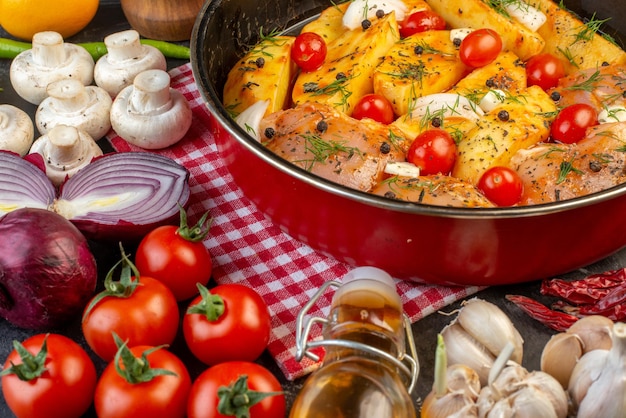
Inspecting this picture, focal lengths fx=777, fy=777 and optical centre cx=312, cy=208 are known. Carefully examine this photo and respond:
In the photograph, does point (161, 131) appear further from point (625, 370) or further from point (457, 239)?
point (625, 370)

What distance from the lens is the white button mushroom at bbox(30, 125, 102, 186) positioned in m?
3.16

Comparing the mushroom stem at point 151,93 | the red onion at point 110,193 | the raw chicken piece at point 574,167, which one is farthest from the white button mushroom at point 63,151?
the raw chicken piece at point 574,167

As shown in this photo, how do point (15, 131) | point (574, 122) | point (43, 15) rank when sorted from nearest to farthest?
point (574, 122) < point (15, 131) < point (43, 15)

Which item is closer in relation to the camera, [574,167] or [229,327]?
[229,327]

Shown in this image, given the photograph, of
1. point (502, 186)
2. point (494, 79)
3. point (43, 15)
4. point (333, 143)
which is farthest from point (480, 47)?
point (43, 15)

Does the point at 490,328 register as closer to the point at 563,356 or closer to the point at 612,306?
the point at 563,356

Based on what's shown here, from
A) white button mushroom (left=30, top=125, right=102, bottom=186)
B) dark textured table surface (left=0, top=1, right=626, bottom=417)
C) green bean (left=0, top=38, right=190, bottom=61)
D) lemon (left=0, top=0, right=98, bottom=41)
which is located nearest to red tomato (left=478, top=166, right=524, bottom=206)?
dark textured table surface (left=0, top=1, right=626, bottom=417)

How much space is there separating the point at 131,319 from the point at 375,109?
1324mm

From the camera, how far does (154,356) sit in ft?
7.79

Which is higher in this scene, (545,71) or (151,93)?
(545,71)

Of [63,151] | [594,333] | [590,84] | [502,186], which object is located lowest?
[63,151]

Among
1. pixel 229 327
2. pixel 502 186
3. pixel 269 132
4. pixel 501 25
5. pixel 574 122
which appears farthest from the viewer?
pixel 501 25

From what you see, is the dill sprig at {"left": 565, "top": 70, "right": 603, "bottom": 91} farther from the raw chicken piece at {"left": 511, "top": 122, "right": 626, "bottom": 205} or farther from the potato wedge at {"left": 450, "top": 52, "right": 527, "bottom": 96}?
the raw chicken piece at {"left": 511, "top": 122, "right": 626, "bottom": 205}

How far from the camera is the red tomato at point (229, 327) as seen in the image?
8.24 ft
